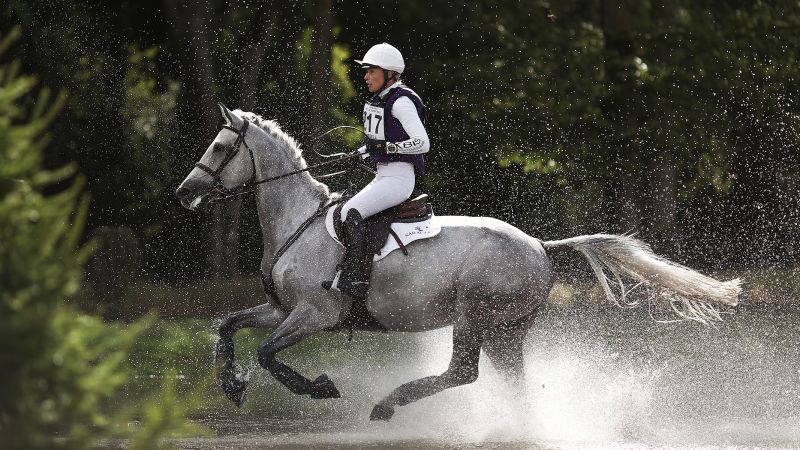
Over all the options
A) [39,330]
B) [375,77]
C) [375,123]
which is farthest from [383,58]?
[39,330]

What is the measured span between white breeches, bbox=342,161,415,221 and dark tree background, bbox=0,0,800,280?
12976mm

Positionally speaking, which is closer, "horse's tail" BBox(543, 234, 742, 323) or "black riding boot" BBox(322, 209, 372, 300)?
"black riding boot" BBox(322, 209, 372, 300)

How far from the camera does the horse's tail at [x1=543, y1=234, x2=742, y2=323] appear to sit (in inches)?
369

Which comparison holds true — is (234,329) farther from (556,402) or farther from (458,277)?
(556,402)

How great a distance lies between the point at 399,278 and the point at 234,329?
1.32 m

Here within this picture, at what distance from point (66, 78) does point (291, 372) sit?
11522 millimetres

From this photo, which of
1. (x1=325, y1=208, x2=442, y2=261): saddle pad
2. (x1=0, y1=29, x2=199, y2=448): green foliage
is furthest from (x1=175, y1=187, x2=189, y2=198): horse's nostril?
(x1=0, y1=29, x2=199, y2=448): green foliage

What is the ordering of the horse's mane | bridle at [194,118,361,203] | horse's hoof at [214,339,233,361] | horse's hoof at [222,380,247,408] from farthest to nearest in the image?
the horse's mane → bridle at [194,118,361,203] → horse's hoof at [214,339,233,361] → horse's hoof at [222,380,247,408]

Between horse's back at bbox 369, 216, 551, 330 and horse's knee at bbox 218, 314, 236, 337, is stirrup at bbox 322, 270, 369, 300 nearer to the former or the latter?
horse's back at bbox 369, 216, 551, 330

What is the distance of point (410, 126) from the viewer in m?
8.95

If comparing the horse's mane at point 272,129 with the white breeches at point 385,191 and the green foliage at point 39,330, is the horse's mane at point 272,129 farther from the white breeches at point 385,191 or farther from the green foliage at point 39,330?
the green foliage at point 39,330

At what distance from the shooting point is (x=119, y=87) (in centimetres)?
2058

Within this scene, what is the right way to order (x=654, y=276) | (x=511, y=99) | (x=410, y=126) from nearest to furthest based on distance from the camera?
(x=410, y=126) → (x=654, y=276) → (x=511, y=99)

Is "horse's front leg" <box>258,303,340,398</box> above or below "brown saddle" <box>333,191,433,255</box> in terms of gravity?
below
